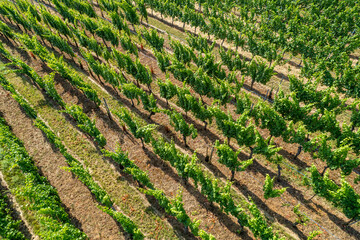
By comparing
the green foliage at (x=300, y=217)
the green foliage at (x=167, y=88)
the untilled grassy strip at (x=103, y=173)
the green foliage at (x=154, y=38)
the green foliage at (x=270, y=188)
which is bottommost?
the untilled grassy strip at (x=103, y=173)

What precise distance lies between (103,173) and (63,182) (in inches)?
137

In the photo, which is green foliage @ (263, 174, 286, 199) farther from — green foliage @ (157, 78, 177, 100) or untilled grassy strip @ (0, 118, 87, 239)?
untilled grassy strip @ (0, 118, 87, 239)

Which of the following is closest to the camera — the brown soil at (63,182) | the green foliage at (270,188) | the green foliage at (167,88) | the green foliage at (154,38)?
the green foliage at (270,188)

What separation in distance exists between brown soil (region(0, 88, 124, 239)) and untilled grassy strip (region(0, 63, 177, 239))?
1.42 metres

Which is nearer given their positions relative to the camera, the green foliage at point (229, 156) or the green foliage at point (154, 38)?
the green foliage at point (229, 156)

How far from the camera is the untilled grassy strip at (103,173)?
648 inches

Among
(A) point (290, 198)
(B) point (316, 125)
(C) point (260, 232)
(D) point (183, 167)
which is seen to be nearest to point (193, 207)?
(D) point (183, 167)

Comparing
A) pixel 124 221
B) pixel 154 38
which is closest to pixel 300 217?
pixel 124 221

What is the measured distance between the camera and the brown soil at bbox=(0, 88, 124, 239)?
16344mm

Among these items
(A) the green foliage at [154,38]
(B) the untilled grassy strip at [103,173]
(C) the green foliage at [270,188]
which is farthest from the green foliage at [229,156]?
(A) the green foliage at [154,38]

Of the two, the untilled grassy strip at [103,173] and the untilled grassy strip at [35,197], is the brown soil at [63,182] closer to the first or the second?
the untilled grassy strip at [35,197]

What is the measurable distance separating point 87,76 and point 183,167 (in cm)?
2094

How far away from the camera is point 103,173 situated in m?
19.5

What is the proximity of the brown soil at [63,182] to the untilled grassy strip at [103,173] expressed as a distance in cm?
142
